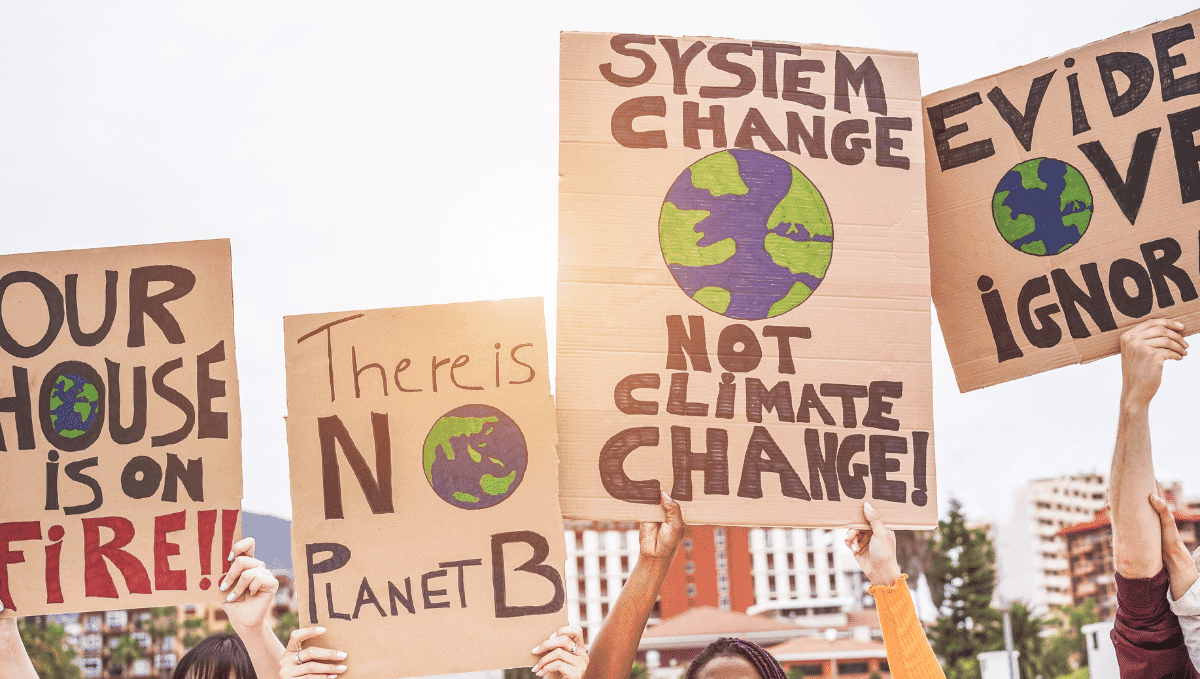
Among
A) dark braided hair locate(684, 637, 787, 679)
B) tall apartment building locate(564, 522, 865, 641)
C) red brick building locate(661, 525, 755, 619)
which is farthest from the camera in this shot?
tall apartment building locate(564, 522, 865, 641)

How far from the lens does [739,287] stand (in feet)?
9.16

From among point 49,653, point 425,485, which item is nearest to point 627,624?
point 425,485

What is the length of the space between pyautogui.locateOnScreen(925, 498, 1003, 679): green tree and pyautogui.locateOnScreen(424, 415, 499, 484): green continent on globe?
37331mm

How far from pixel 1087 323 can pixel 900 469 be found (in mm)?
723

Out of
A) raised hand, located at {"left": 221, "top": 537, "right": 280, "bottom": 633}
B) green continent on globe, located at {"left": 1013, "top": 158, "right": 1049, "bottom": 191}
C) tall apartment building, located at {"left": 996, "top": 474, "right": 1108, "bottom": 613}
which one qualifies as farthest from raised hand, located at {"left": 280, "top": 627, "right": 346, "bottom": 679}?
tall apartment building, located at {"left": 996, "top": 474, "right": 1108, "bottom": 613}

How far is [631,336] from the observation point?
2.74 m

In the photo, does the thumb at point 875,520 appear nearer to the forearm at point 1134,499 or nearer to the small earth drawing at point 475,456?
the forearm at point 1134,499

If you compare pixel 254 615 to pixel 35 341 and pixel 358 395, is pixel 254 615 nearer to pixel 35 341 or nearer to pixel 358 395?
pixel 358 395

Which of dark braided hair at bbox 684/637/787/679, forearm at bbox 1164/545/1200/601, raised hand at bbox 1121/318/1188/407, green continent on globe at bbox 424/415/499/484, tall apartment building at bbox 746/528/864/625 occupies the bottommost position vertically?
tall apartment building at bbox 746/528/864/625

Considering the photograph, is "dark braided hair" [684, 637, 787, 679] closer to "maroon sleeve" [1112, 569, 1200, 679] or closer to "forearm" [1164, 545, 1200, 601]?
"maroon sleeve" [1112, 569, 1200, 679]

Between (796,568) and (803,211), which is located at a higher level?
(803,211)

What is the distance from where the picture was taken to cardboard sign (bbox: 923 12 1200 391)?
2953 mm

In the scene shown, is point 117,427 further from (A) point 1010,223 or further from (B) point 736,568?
(B) point 736,568

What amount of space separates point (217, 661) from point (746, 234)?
206 centimetres
